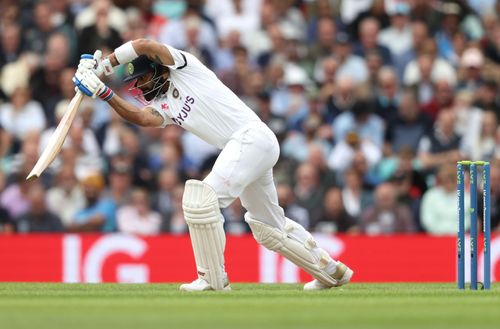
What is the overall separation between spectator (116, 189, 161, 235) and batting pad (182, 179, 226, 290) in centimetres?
503

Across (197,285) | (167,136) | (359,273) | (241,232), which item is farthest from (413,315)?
(167,136)

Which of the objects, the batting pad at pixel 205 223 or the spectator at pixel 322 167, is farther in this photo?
the spectator at pixel 322 167

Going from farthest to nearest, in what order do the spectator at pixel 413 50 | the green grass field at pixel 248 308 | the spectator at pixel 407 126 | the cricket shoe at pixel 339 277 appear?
1. the spectator at pixel 413 50
2. the spectator at pixel 407 126
3. the cricket shoe at pixel 339 277
4. the green grass field at pixel 248 308

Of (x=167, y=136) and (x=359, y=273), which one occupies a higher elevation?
(x=167, y=136)

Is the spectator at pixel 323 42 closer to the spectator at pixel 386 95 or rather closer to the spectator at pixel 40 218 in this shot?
the spectator at pixel 386 95

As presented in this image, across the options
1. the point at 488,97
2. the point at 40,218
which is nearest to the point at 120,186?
the point at 40,218

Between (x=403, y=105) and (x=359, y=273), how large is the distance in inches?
113

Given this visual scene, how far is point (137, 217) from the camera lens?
48.4 feet

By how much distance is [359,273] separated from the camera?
13977mm

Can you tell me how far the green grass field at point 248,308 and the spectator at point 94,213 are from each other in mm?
4122

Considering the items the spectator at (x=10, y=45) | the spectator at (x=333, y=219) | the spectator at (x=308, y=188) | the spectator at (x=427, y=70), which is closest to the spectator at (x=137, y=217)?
the spectator at (x=308, y=188)

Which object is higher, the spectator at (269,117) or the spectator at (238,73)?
the spectator at (238,73)

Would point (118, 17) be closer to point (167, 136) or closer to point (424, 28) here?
point (167, 136)

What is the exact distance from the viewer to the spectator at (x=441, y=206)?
579 inches
